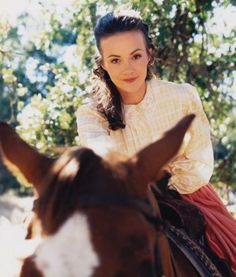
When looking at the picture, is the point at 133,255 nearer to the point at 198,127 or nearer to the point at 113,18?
the point at 198,127

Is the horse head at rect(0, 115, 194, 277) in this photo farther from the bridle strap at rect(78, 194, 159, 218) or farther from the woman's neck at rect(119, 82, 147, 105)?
the woman's neck at rect(119, 82, 147, 105)

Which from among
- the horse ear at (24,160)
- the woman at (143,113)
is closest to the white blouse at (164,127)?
the woman at (143,113)

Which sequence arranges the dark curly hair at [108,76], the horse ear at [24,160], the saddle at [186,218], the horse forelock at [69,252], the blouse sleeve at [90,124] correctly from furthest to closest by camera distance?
the dark curly hair at [108,76] < the blouse sleeve at [90,124] < the saddle at [186,218] < the horse ear at [24,160] < the horse forelock at [69,252]

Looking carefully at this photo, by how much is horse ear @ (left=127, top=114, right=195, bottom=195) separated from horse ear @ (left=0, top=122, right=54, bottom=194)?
0.94 ft

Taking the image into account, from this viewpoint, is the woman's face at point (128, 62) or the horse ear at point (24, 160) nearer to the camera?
the horse ear at point (24, 160)

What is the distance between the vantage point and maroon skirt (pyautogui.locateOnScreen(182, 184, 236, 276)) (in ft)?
10.5

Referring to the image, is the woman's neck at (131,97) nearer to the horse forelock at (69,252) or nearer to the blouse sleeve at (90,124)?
the blouse sleeve at (90,124)

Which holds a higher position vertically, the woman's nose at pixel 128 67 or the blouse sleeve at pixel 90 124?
the woman's nose at pixel 128 67

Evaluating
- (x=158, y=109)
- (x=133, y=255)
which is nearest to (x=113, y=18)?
(x=158, y=109)

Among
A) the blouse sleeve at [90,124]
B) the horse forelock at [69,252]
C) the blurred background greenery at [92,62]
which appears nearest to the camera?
the horse forelock at [69,252]

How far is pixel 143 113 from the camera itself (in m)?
3.37

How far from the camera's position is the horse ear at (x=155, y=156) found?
2.00m

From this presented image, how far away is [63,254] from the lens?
1.83 m

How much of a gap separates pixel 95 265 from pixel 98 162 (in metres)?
0.34
